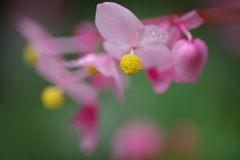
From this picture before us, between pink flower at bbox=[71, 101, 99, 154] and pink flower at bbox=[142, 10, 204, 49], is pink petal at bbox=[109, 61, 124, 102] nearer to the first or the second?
pink flower at bbox=[142, 10, 204, 49]

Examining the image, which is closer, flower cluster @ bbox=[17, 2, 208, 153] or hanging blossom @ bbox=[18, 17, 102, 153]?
flower cluster @ bbox=[17, 2, 208, 153]

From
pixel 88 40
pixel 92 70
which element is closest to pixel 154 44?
pixel 92 70

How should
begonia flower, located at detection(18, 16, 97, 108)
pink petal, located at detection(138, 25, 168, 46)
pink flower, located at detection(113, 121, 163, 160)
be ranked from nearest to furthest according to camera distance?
pink petal, located at detection(138, 25, 168, 46) < begonia flower, located at detection(18, 16, 97, 108) < pink flower, located at detection(113, 121, 163, 160)

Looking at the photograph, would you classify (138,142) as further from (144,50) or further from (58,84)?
(144,50)

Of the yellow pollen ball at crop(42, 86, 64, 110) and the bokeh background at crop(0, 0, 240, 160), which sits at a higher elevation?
the yellow pollen ball at crop(42, 86, 64, 110)

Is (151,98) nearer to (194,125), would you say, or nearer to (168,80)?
(194,125)

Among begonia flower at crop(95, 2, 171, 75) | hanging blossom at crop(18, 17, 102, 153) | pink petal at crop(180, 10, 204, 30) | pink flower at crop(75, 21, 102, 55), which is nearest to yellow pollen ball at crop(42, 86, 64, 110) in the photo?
hanging blossom at crop(18, 17, 102, 153)
